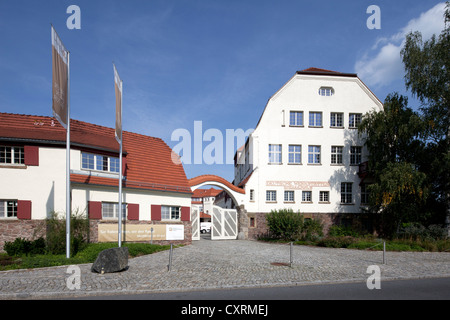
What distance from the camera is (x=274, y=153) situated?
1141 inches

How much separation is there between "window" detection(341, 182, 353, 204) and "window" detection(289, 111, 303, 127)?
21.9ft

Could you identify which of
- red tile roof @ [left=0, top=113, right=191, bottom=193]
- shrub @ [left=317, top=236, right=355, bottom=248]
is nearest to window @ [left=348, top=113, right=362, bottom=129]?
shrub @ [left=317, top=236, right=355, bottom=248]

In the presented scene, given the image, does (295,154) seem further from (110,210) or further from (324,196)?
(110,210)

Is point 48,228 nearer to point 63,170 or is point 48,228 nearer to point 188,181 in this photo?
point 63,170

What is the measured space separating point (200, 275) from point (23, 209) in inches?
397

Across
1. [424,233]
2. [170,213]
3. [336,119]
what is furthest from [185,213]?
[336,119]

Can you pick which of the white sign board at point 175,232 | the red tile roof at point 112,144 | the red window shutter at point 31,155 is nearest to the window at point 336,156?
the red tile roof at point 112,144

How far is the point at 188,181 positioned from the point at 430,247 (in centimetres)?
1585

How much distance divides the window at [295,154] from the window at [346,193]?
4.51m

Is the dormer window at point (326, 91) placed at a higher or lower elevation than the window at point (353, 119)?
higher

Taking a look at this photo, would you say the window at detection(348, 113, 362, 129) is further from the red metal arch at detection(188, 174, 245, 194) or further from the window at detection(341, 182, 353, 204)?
the red metal arch at detection(188, 174, 245, 194)

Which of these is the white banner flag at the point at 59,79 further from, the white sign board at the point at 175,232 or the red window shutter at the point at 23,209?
the white sign board at the point at 175,232

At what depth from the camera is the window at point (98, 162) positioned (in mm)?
17703
